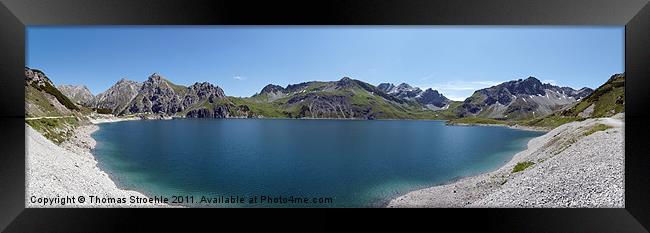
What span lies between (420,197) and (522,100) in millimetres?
108109

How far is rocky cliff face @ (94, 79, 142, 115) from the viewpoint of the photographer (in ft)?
342

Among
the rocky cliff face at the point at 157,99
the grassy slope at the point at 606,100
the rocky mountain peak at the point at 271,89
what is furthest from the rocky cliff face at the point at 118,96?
the grassy slope at the point at 606,100

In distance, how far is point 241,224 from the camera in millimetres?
5500

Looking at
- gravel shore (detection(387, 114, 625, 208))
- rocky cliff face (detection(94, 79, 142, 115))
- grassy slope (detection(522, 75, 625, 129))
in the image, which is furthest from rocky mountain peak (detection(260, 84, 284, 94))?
gravel shore (detection(387, 114, 625, 208))

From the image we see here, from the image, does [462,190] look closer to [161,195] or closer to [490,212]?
[490,212]

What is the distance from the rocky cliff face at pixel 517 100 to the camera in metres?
90.9

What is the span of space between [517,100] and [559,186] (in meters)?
113

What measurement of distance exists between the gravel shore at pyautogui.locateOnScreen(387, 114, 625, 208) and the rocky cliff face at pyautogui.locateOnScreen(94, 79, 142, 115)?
112207 mm

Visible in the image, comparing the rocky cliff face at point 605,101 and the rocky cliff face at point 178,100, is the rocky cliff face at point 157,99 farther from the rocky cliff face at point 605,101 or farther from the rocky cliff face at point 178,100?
the rocky cliff face at point 605,101

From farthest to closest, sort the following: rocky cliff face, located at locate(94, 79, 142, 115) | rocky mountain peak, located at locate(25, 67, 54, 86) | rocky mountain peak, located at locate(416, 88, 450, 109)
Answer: rocky mountain peak, located at locate(416, 88, 450, 109)
rocky cliff face, located at locate(94, 79, 142, 115)
rocky mountain peak, located at locate(25, 67, 54, 86)

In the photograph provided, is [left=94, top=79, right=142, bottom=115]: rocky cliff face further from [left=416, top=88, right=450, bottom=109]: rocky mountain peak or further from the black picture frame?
[left=416, top=88, right=450, bottom=109]: rocky mountain peak

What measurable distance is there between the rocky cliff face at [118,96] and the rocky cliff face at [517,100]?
12640cm

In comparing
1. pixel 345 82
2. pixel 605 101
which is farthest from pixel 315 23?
pixel 345 82

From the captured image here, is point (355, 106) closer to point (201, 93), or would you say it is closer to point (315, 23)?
point (201, 93)
